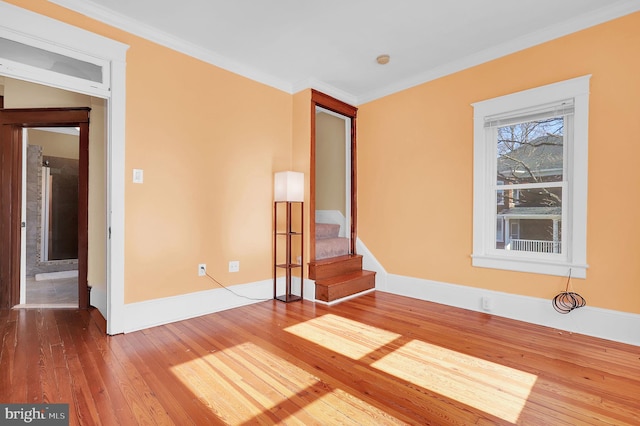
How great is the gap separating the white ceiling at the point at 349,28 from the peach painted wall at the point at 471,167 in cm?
19

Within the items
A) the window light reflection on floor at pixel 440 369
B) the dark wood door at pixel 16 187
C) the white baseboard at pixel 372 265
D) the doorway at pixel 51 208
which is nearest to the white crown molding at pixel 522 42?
the white baseboard at pixel 372 265

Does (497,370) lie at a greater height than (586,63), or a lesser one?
lesser

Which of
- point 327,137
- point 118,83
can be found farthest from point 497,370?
point 327,137

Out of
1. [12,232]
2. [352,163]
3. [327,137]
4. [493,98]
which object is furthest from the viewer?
[327,137]

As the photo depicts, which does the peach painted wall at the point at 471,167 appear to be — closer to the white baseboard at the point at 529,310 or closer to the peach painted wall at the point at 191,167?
the white baseboard at the point at 529,310

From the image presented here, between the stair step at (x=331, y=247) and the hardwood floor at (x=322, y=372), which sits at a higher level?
the stair step at (x=331, y=247)

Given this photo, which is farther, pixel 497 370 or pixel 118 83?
pixel 118 83

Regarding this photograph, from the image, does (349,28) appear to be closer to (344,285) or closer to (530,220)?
(530,220)

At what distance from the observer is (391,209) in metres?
4.07

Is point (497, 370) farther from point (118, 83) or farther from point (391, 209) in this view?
point (118, 83)

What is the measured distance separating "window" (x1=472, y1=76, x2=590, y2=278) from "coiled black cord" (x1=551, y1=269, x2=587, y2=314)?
0.17 metres

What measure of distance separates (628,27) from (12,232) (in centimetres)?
639

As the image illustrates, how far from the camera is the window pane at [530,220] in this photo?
2895 mm

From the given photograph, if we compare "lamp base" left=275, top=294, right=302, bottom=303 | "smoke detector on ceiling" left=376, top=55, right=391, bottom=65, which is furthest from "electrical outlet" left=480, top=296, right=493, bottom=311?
"smoke detector on ceiling" left=376, top=55, right=391, bottom=65
